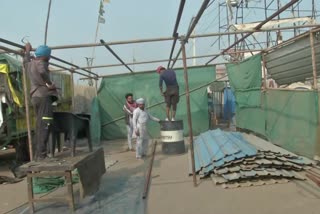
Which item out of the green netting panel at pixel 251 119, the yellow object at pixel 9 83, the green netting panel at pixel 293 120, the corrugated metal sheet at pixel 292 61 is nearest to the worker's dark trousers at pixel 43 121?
the yellow object at pixel 9 83

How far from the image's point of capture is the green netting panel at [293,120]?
8.08 meters

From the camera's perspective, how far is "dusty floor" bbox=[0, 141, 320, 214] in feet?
18.8

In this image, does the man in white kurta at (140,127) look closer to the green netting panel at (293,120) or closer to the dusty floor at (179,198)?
the dusty floor at (179,198)

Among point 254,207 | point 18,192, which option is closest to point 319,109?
point 254,207

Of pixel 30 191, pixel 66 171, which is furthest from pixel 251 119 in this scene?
pixel 30 191

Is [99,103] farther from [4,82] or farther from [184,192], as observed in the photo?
[184,192]

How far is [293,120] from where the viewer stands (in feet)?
29.7

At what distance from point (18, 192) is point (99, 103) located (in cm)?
851

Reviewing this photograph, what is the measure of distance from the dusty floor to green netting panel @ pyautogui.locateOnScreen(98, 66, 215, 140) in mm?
7328

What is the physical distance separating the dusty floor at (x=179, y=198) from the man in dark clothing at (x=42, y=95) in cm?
100

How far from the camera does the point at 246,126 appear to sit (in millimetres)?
13422

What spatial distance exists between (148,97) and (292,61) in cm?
723

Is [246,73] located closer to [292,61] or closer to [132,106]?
[292,61]

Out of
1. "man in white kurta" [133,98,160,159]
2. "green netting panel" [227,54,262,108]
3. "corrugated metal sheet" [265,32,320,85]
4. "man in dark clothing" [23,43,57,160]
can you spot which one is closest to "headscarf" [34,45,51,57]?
"man in dark clothing" [23,43,57,160]
